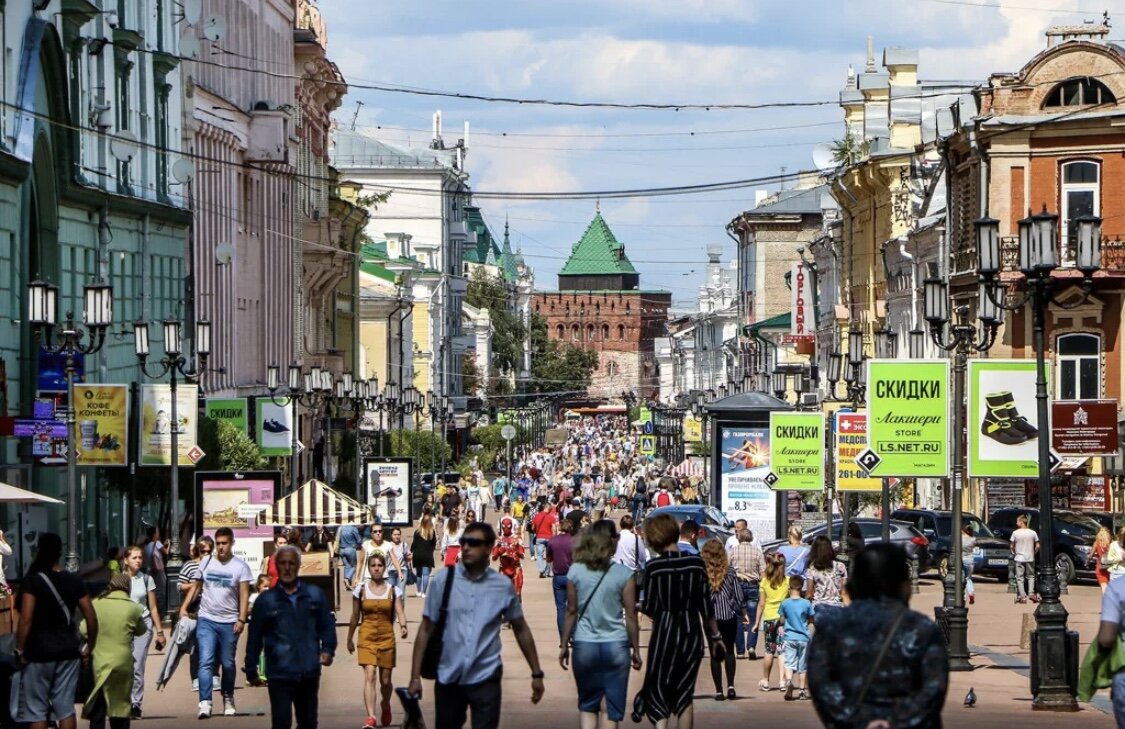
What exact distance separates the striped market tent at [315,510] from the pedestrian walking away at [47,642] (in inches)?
651

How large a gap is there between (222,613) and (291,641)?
4897 mm

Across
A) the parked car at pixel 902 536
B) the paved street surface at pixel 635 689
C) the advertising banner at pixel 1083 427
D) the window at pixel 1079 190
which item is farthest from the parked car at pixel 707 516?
the paved street surface at pixel 635 689

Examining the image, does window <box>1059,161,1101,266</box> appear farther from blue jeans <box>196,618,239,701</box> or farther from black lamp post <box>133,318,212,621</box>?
blue jeans <box>196,618,239,701</box>

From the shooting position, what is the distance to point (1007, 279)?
49.8m

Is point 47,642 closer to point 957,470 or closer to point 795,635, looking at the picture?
point 795,635

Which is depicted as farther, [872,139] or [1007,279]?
[872,139]

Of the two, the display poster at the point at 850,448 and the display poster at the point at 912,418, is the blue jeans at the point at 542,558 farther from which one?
the display poster at the point at 912,418

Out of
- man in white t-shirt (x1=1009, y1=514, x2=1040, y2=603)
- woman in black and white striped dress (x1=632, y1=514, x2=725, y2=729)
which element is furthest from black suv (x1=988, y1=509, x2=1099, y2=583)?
woman in black and white striped dress (x1=632, y1=514, x2=725, y2=729)

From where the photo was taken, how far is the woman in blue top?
14.1m

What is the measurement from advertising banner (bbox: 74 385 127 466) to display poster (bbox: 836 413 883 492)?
10762 mm

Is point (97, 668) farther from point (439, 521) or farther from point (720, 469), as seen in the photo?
point (439, 521)

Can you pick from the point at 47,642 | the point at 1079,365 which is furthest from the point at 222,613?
the point at 1079,365

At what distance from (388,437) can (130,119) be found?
3053 centimetres

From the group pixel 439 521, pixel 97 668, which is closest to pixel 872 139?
pixel 439 521
